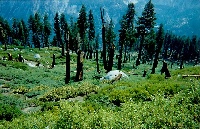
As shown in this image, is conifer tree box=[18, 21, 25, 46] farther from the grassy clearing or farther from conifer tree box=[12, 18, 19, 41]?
the grassy clearing

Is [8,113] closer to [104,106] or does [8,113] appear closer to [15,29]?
[104,106]

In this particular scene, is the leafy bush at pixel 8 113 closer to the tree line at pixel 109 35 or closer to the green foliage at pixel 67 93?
the green foliage at pixel 67 93

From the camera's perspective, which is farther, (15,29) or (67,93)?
(15,29)

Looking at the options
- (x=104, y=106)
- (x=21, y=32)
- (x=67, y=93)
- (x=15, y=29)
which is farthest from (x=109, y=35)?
(x=104, y=106)

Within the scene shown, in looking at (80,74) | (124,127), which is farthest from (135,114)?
(80,74)

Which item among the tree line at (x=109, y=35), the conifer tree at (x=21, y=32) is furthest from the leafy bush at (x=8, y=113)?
the conifer tree at (x=21, y=32)

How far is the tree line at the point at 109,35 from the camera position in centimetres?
4380

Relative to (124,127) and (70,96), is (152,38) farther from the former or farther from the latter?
(124,127)

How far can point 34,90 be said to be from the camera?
25859 mm

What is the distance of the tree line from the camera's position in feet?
144

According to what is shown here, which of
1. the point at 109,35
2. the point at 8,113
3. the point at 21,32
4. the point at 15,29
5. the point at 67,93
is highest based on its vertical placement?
the point at 15,29

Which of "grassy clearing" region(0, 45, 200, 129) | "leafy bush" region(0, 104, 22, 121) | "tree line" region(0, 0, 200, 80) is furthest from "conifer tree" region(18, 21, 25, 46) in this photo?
"leafy bush" region(0, 104, 22, 121)

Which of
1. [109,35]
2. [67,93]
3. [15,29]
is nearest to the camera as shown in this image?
[67,93]

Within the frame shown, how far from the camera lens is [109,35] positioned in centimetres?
8450
